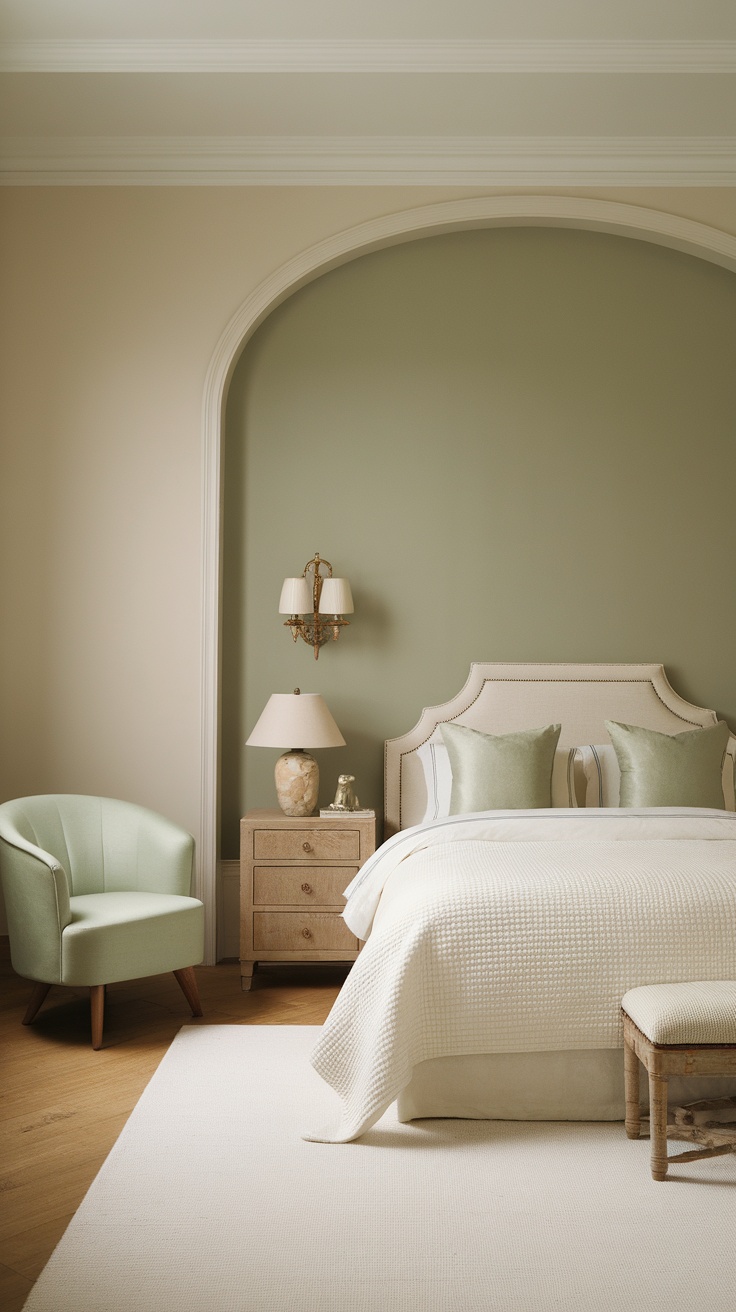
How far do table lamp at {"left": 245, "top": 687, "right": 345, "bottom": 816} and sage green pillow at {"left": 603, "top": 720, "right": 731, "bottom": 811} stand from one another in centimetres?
112

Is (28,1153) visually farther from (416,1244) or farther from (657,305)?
(657,305)

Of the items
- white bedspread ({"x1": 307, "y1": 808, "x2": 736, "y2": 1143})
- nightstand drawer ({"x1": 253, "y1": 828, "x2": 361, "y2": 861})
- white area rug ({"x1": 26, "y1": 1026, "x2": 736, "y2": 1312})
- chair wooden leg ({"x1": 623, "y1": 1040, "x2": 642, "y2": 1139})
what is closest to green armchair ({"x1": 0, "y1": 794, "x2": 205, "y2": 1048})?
nightstand drawer ({"x1": 253, "y1": 828, "x2": 361, "y2": 861})

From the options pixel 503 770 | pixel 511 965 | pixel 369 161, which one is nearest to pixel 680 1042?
pixel 511 965

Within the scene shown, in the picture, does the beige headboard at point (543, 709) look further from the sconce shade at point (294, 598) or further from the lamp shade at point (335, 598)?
the sconce shade at point (294, 598)

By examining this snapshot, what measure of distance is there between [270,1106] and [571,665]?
230cm

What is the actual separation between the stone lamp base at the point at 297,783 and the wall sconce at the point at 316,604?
0.57 m

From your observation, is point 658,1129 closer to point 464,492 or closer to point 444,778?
point 444,778

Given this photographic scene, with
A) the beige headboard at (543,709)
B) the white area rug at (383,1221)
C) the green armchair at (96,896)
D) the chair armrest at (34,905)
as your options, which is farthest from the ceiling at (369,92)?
the white area rug at (383,1221)

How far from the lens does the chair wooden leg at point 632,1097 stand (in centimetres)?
243

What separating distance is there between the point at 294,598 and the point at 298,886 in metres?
1.18

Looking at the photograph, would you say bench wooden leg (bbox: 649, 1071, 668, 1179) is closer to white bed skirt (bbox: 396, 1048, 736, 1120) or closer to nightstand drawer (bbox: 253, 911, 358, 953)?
white bed skirt (bbox: 396, 1048, 736, 1120)

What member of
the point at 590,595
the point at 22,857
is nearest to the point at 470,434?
the point at 590,595

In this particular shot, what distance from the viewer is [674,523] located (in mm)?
4375

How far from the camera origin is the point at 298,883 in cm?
382
